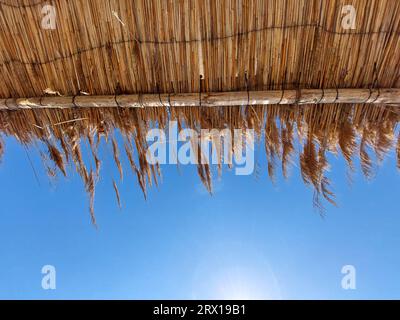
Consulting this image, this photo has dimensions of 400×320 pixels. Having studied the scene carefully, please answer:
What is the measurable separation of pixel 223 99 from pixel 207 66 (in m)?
0.13

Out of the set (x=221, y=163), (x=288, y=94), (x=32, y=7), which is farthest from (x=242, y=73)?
(x=32, y=7)

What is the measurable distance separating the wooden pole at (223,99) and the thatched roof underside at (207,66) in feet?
0.12

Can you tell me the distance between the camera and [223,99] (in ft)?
3.81

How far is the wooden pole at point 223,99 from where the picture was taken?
1.13 metres

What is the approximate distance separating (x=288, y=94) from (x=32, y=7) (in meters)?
0.93

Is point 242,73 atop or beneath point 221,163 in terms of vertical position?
atop

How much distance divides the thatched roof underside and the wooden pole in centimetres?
4

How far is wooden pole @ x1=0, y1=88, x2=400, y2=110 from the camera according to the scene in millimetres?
1128

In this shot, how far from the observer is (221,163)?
1373 millimetres

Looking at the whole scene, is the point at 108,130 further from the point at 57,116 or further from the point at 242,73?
the point at 242,73

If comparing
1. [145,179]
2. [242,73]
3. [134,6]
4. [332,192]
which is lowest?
[332,192]

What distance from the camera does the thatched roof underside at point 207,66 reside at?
3.39ft

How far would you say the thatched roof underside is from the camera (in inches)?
40.7

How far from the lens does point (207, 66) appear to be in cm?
113
